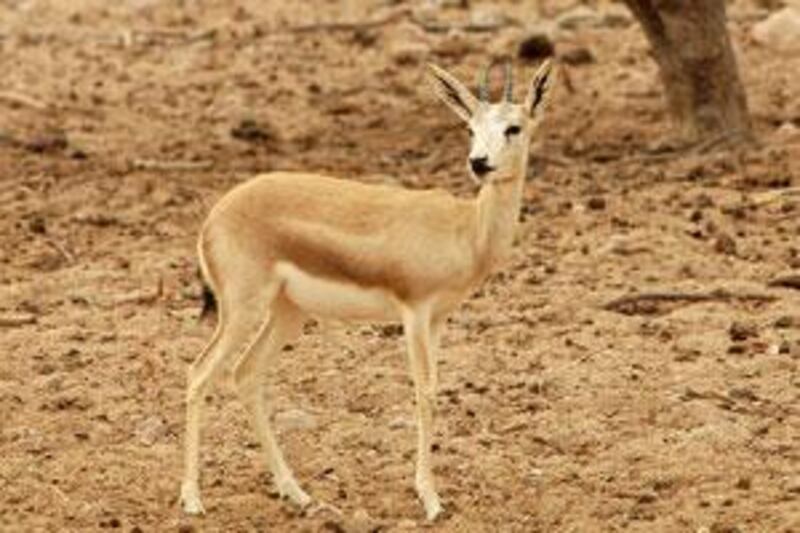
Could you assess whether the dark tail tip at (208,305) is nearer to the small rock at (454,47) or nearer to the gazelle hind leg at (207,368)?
the gazelle hind leg at (207,368)

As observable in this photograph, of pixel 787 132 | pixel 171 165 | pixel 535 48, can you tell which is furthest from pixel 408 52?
pixel 787 132

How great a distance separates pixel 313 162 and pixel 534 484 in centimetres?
558

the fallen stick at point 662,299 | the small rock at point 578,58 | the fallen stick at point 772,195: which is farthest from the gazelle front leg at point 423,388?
the small rock at point 578,58

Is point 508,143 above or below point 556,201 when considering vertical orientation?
above

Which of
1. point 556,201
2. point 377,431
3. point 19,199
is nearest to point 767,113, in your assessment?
point 556,201

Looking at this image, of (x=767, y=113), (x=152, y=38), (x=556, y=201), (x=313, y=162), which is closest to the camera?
(x=556, y=201)

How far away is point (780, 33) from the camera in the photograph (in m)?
16.5

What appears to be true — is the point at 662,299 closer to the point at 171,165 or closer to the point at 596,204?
the point at 596,204

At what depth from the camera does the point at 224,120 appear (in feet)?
48.7

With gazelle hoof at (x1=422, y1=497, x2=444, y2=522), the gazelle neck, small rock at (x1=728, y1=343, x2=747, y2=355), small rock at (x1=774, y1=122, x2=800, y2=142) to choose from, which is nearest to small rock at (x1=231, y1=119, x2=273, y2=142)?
small rock at (x1=774, y1=122, x2=800, y2=142)

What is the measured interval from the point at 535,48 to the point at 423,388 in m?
8.85

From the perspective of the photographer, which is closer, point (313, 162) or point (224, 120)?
point (313, 162)

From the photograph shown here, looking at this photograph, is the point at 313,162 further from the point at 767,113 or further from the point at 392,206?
the point at 392,206

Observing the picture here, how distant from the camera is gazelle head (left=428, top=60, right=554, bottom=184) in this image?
25.3 ft
